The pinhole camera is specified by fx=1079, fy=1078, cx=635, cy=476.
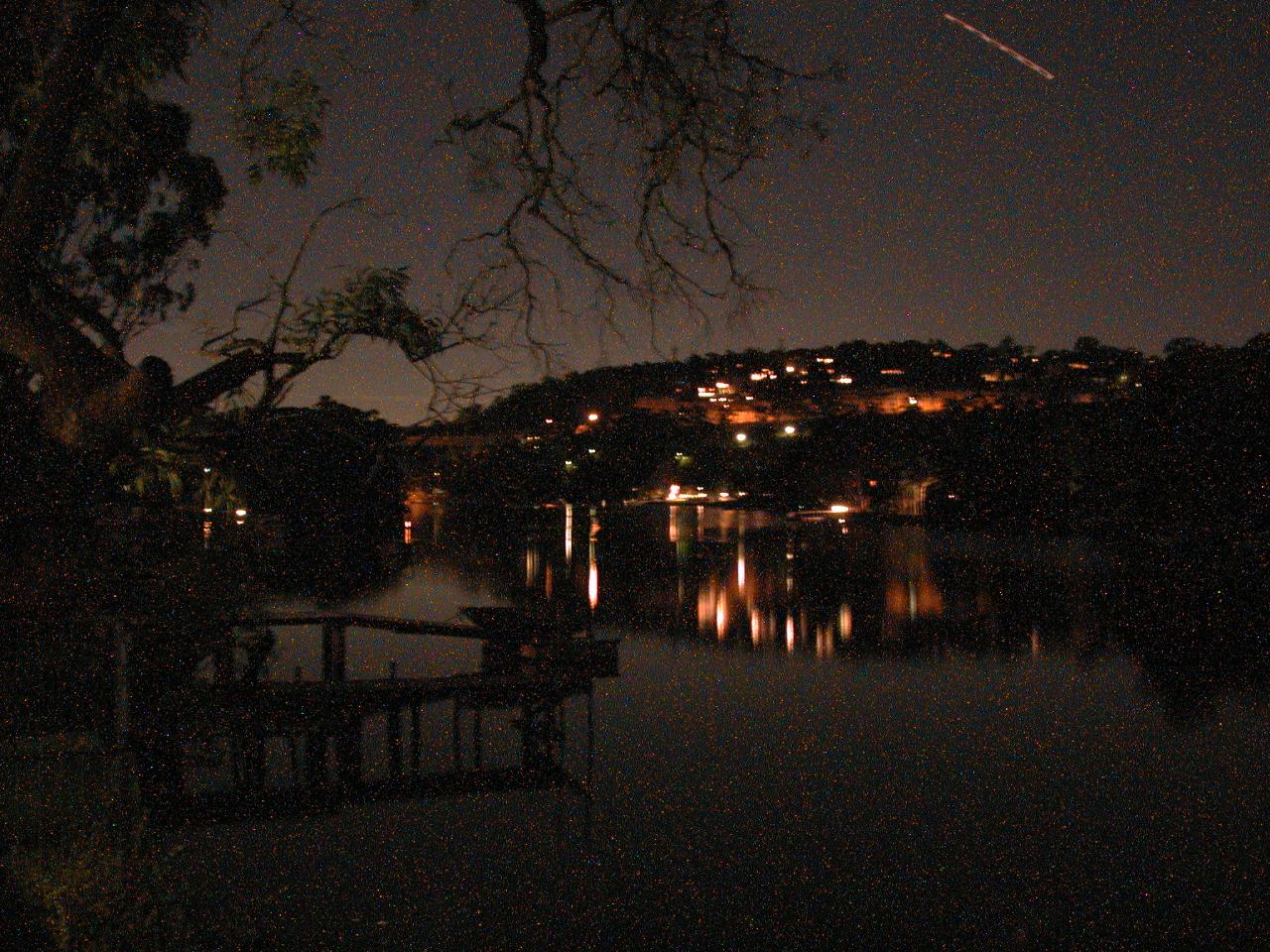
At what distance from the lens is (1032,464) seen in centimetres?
4159

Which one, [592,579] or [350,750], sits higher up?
[592,579]

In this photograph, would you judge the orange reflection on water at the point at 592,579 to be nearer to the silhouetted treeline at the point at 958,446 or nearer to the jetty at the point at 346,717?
the silhouetted treeline at the point at 958,446

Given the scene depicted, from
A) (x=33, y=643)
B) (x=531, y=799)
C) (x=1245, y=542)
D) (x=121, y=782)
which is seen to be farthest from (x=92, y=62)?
(x=1245, y=542)

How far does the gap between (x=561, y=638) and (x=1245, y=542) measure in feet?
76.4

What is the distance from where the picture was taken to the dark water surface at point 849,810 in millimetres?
6602

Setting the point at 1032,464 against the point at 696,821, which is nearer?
the point at 696,821

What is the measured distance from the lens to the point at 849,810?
371 inches

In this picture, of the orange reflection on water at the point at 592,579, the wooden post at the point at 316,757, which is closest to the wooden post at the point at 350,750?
the wooden post at the point at 316,757

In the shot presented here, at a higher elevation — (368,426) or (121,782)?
(368,426)

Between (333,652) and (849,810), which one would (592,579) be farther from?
(849,810)

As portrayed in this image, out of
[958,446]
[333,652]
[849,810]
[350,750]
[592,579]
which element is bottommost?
[849,810]

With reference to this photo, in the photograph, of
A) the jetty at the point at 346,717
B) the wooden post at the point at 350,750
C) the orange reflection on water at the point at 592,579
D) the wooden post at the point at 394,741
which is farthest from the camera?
the orange reflection on water at the point at 592,579

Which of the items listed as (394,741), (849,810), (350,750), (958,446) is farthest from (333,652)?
(958,446)

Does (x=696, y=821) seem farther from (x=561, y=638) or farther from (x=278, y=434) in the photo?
(x=278, y=434)
